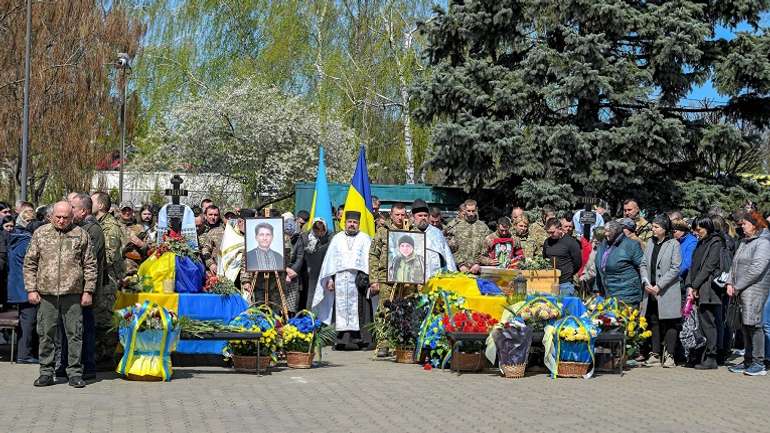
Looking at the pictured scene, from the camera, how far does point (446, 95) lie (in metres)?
30.6

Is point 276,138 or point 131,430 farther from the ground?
point 276,138

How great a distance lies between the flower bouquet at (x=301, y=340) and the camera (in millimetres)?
14277

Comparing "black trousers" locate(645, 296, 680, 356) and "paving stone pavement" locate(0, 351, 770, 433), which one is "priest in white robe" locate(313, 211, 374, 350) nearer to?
"paving stone pavement" locate(0, 351, 770, 433)

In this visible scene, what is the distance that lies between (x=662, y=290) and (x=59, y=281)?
7.42 meters

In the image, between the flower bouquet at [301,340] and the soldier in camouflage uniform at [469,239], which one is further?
the soldier in camouflage uniform at [469,239]

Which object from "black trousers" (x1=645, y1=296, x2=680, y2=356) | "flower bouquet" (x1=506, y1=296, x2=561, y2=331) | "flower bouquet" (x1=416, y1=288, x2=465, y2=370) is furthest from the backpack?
"flower bouquet" (x1=416, y1=288, x2=465, y2=370)

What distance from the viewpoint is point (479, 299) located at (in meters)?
14.7

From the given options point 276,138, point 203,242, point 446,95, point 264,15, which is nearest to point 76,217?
point 203,242

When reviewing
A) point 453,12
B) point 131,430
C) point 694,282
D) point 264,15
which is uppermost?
point 264,15

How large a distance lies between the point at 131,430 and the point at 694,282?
8.18 meters

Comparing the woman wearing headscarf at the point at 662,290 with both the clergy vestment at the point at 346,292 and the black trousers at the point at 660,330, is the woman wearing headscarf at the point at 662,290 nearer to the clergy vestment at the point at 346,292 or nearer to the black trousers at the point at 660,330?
the black trousers at the point at 660,330

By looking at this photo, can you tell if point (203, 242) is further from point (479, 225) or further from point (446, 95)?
point (446, 95)

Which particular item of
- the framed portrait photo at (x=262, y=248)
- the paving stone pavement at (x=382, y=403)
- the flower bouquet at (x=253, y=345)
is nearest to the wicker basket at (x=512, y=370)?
the paving stone pavement at (x=382, y=403)

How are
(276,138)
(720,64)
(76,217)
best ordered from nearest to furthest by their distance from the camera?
(76,217)
(720,64)
(276,138)
